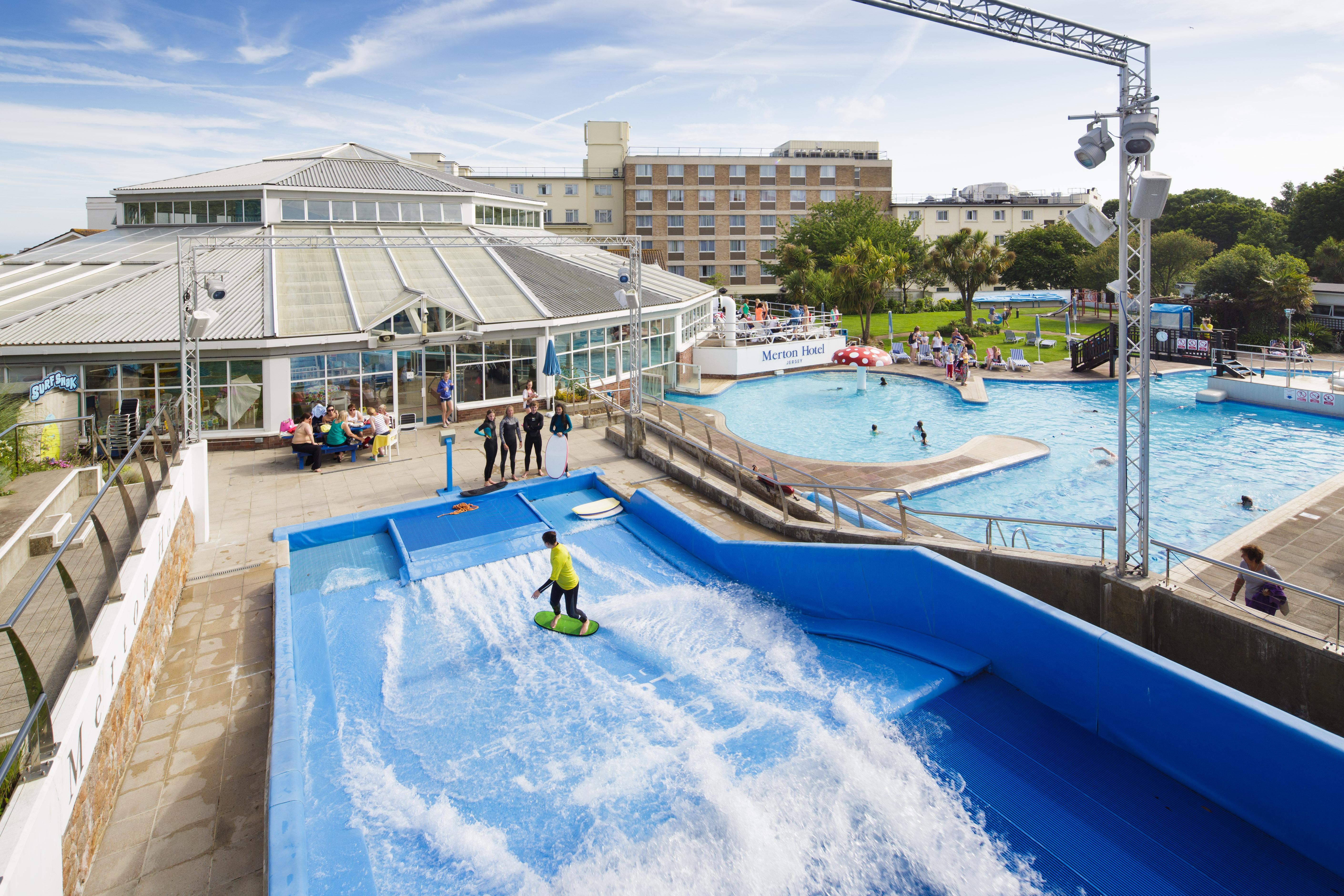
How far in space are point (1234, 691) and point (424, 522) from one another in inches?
473

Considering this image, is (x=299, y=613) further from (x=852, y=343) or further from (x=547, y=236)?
(x=852, y=343)

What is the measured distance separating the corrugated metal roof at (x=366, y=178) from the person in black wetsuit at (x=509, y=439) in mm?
15875

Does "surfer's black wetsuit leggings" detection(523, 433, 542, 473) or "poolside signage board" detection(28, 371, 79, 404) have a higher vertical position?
"poolside signage board" detection(28, 371, 79, 404)

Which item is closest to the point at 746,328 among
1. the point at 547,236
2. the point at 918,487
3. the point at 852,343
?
the point at 852,343

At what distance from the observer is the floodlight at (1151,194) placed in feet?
24.4

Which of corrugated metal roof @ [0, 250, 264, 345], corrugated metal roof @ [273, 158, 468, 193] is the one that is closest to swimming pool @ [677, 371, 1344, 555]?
corrugated metal roof @ [273, 158, 468, 193]

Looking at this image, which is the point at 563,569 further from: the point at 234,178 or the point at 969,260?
the point at 969,260

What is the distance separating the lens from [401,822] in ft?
22.2

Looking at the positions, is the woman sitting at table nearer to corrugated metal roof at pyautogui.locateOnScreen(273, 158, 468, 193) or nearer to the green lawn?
corrugated metal roof at pyautogui.locateOnScreen(273, 158, 468, 193)

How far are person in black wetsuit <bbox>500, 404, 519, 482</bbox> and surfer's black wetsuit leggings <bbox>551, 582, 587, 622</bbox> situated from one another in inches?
221

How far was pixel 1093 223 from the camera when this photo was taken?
8055 mm

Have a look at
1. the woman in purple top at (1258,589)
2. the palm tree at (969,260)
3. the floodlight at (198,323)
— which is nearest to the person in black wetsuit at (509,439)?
the floodlight at (198,323)

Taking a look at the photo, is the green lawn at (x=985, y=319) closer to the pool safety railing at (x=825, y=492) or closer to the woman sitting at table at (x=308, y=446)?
the pool safety railing at (x=825, y=492)

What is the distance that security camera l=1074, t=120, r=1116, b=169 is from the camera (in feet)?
27.4
